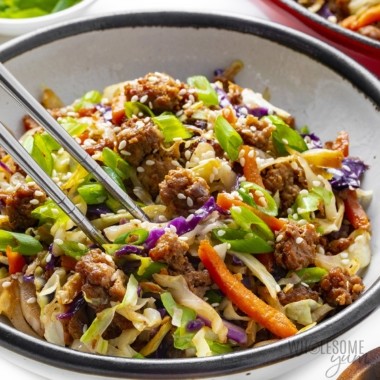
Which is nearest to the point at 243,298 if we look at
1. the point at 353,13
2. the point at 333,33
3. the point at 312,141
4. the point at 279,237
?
the point at 279,237

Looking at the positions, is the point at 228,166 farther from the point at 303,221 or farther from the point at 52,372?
the point at 52,372

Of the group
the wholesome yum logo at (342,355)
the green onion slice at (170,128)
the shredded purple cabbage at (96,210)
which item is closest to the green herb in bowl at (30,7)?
the green onion slice at (170,128)

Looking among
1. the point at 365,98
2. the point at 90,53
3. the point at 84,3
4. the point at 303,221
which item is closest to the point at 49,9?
the point at 84,3

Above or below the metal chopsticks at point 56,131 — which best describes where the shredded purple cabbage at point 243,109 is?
above

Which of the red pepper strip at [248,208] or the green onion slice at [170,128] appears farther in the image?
the green onion slice at [170,128]

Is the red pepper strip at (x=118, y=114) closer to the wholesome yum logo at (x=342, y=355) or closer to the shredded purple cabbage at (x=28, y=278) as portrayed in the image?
the shredded purple cabbage at (x=28, y=278)

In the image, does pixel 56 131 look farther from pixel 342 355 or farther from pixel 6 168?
pixel 342 355

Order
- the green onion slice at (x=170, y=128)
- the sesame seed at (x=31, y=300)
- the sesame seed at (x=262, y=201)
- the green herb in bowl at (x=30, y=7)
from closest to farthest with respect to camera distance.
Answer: the sesame seed at (x=31, y=300) → the sesame seed at (x=262, y=201) → the green onion slice at (x=170, y=128) → the green herb in bowl at (x=30, y=7)
